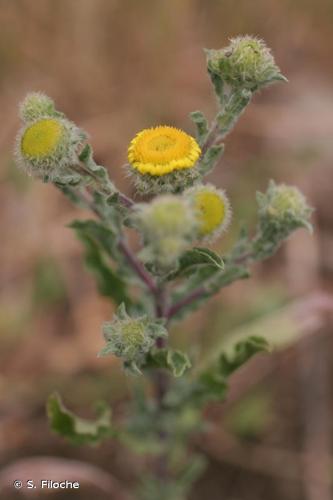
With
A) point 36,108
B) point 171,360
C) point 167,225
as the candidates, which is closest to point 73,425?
point 171,360

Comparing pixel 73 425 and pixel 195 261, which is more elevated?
pixel 195 261

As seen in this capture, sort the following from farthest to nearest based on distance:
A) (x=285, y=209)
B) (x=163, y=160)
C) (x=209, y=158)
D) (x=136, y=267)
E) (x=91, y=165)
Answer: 1. (x=136, y=267)
2. (x=285, y=209)
3. (x=209, y=158)
4. (x=91, y=165)
5. (x=163, y=160)

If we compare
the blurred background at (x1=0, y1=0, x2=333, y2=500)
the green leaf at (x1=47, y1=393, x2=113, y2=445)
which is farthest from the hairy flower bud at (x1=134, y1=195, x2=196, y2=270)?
the blurred background at (x1=0, y1=0, x2=333, y2=500)

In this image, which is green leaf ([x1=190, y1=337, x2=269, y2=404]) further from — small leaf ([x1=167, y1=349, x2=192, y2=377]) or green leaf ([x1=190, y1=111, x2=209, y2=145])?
green leaf ([x1=190, y1=111, x2=209, y2=145])

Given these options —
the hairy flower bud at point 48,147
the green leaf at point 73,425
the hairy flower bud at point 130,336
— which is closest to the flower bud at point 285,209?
the hairy flower bud at point 130,336

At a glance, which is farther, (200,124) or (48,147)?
(200,124)

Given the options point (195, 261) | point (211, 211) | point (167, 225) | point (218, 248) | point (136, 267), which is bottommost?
point (167, 225)

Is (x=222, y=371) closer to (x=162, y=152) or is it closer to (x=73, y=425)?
(x=73, y=425)
